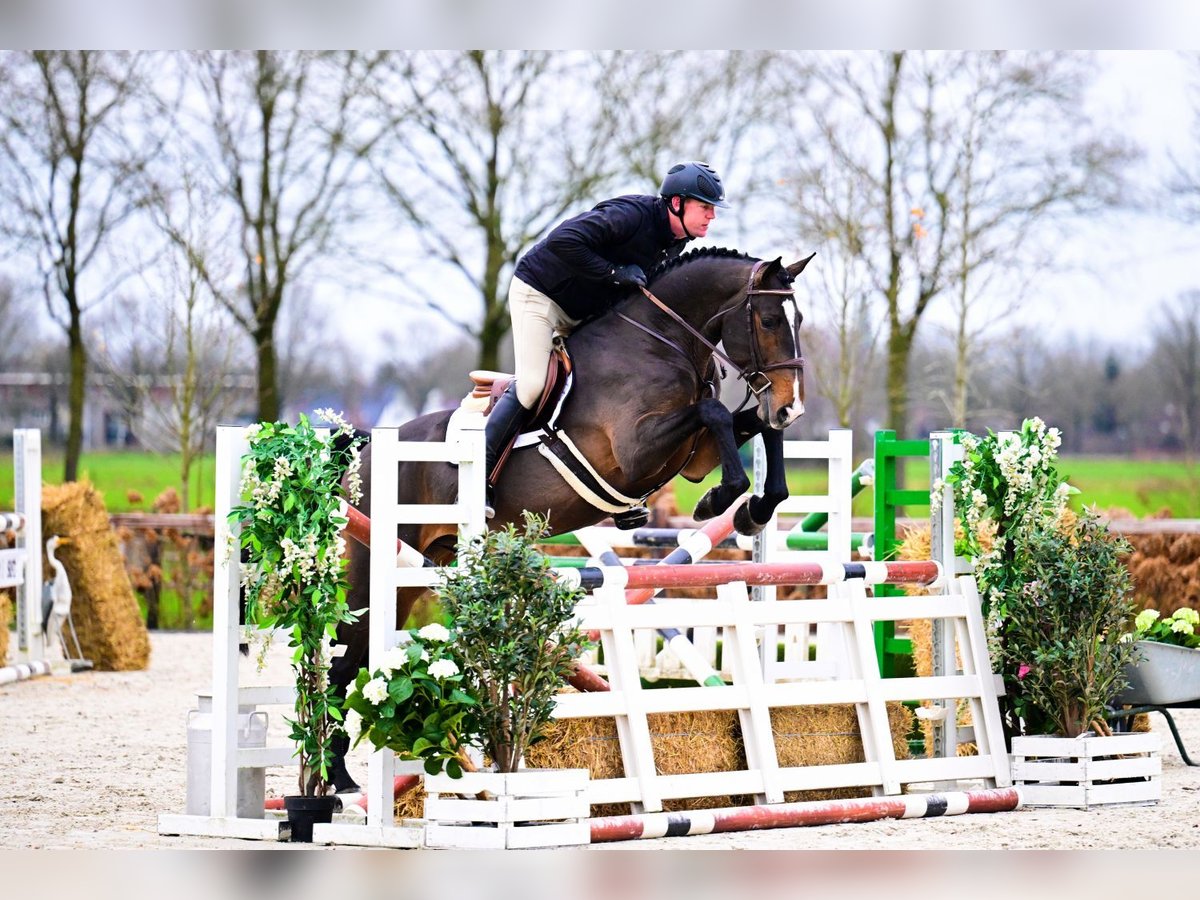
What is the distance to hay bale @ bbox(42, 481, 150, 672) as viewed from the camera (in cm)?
881

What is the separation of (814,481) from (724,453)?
11.7m

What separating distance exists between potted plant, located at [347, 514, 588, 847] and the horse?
72 cm

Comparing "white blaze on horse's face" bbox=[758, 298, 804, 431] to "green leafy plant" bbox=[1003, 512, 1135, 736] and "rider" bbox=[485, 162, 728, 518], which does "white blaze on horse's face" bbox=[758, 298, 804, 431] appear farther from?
"green leafy plant" bbox=[1003, 512, 1135, 736]

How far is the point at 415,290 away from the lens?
13773 mm

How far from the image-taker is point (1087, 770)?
465cm

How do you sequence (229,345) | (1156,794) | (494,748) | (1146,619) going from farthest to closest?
(229,345) → (1146,619) → (1156,794) → (494,748)

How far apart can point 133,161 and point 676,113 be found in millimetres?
4864

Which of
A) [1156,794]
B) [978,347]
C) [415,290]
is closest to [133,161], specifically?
[415,290]

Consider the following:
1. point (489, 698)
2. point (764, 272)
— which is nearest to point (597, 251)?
point (764, 272)

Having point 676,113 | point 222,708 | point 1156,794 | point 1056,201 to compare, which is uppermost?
point 676,113

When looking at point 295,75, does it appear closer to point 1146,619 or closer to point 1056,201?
point 1056,201

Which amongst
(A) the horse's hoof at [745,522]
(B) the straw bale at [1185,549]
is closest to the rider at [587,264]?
(A) the horse's hoof at [745,522]

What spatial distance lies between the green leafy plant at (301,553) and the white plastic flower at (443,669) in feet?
1.17

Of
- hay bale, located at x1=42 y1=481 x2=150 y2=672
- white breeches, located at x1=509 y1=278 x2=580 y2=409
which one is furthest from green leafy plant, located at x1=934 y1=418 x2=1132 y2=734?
hay bale, located at x1=42 y1=481 x2=150 y2=672
